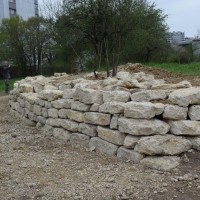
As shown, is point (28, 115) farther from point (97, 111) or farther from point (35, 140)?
point (97, 111)

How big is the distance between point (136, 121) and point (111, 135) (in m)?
0.49

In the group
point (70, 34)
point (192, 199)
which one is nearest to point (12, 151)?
point (192, 199)

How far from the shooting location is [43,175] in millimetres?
4047

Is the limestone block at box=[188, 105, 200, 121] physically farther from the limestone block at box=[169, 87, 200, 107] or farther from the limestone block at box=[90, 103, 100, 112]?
the limestone block at box=[90, 103, 100, 112]

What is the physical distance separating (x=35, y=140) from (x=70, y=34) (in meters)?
5.89

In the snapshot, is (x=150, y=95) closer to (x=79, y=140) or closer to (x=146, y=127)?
(x=146, y=127)

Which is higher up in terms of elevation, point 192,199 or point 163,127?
point 163,127

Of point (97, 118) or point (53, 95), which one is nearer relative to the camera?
point (97, 118)

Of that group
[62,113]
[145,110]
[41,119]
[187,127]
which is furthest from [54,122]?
[187,127]

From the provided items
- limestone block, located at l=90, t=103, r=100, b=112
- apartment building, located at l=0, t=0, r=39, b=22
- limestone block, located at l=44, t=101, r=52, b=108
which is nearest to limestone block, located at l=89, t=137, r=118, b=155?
limestone block, located at l=90, t=103, r=100, b=112

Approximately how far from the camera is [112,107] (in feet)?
14.6

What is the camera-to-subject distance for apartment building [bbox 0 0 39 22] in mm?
44938

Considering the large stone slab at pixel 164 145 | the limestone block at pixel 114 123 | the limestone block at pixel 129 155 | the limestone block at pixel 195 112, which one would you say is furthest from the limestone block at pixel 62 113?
the limestone block at pixel 195 112

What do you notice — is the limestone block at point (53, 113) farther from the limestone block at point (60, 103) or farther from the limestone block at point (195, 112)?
the limestone block at point (195, 112)
